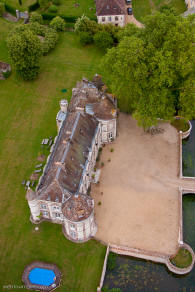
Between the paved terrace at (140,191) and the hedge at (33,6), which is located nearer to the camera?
the paved terrace at (140,191)

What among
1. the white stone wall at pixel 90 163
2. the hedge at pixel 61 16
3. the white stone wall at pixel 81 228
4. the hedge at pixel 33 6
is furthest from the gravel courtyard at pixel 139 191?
the hedge at pixel 33 6

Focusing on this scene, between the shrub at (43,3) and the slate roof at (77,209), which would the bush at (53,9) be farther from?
the slate roof at (77,209)

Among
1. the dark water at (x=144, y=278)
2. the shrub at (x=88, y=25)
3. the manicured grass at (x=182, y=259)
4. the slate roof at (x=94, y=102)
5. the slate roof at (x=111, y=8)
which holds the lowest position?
the dark water at (x=144, y=278)

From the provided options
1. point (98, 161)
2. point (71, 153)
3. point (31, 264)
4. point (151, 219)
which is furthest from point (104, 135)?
point (31, 264)

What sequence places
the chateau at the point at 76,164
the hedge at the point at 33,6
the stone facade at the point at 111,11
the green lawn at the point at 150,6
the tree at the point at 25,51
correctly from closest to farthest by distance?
the chateau at the point at 76,164, the tree at the point at 25,51, the stone facade at the point at 111,11, the green lawn at the point at 150,6, the hedge at the point at 33,6

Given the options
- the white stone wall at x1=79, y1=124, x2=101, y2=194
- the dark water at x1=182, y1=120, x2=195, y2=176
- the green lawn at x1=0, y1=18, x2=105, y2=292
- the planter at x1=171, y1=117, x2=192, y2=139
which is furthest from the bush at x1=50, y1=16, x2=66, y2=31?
the dark water at x1=182, y1=120, x2=195, y2=176

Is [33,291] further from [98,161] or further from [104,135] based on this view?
[104,135]
